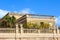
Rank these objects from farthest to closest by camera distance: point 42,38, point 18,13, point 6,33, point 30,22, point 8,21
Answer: point 18,13, point 30,22, point 8,21, point 42,38, point 6,33

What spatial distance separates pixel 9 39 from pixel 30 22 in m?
14.9

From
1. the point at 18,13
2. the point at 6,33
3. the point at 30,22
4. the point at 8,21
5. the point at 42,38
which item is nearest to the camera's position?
the point at 6,33

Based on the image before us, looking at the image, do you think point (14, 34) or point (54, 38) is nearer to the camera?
point (14, 34)

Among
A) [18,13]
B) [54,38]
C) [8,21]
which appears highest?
[18,13]

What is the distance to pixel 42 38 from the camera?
59.4ft

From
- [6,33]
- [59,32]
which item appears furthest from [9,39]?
[59,32]

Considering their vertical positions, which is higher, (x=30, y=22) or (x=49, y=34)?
(x=30, y=22)

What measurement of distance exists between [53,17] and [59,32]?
48.2ft

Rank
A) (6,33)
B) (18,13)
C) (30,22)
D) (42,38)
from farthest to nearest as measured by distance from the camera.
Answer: (18,13), (30,22), (42,38), (6,33)

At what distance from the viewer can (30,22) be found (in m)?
31.7

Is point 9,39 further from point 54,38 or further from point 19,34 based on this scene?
point 54,38

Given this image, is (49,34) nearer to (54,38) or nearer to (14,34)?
(54,38)

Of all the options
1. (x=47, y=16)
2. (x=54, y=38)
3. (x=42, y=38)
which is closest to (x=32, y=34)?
(x=42, y=38)

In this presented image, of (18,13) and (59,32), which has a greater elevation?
(18,13)
